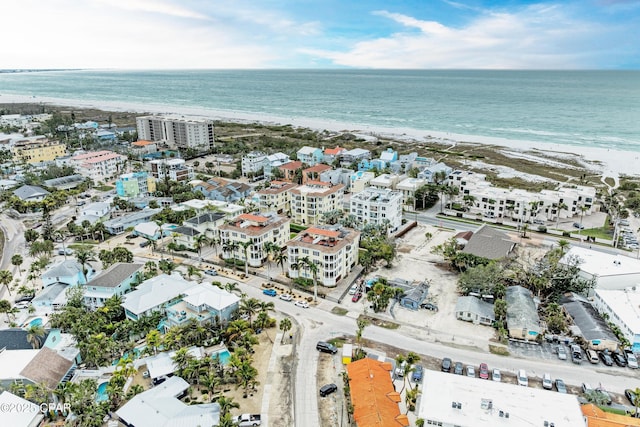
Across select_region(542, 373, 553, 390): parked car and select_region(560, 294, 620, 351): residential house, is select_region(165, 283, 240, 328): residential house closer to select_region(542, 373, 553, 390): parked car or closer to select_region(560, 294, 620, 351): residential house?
select_region(542, 373, 553, 390): parked car

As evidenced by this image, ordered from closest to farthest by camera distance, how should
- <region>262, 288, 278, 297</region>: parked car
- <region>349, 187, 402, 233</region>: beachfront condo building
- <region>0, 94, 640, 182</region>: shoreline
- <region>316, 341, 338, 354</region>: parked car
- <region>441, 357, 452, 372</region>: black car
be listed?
1. <region>441, 357, 452, 372</region>: black car
2. <region>316, 341, 338, 354</region>: parked car
3. <region>262, 288, 278, 297</region>: parked car
4. <region>349, 187, 402, 233</region>: beachfront condo building
5. <region>0, 94, 640, 182</region>: shoreline

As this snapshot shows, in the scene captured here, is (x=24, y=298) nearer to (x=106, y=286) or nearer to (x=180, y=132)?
(x=106, y=286)

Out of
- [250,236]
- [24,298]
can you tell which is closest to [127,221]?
[24,298]

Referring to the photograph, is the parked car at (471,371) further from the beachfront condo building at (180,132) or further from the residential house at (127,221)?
the beachfront condo building at (180,132)

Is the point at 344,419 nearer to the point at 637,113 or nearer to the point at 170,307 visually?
the point at 170,307

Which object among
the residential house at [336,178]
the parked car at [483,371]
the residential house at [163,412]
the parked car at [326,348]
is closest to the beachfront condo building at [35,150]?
the residential house at [336,178]

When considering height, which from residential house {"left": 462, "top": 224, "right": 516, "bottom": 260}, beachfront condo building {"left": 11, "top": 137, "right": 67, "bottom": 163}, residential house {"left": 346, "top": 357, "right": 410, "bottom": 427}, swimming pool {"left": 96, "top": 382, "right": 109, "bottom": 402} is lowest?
swimming pool {"left": 96, "top": 382, "right": 109, "bottom": 402}

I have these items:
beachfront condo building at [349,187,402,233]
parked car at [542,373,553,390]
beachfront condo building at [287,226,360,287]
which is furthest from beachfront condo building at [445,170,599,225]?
parked car at [542,373,553,390]
